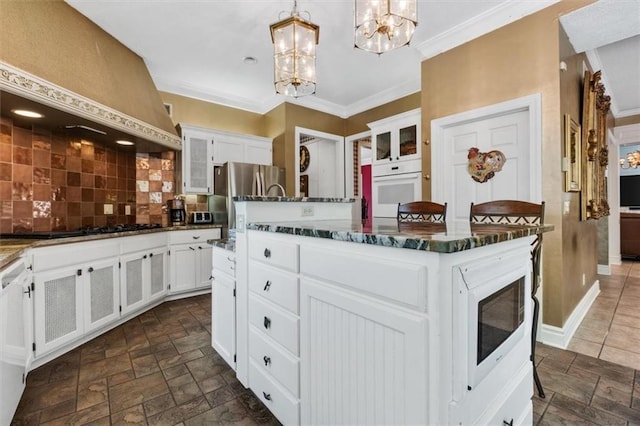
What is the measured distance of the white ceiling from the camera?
99.8 inches

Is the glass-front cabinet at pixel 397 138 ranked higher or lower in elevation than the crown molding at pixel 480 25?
lower

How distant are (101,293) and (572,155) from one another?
14.0 ft

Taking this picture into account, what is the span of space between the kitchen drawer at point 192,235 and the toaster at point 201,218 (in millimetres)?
395

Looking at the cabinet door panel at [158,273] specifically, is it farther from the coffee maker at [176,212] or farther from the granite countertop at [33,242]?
the coffee maker at [176,212]

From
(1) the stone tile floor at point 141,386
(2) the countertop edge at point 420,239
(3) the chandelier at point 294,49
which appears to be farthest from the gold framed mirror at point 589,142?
(1) the stone tile floor at point 141,386

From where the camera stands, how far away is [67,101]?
7.23 feet

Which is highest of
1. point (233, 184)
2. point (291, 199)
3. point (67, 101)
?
point (67, 101)

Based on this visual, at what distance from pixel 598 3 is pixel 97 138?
459 centimetres

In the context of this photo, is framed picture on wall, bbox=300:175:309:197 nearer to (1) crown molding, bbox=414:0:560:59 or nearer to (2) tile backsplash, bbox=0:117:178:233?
(2) tile backsplash, bbox=0:117:178:233

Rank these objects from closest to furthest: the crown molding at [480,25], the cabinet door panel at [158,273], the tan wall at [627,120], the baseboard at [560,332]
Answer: the baseboard at [560,332] → the crown molding at [480,25] → the cabinet door panel at [158,273] → the tan wall at [627,120]

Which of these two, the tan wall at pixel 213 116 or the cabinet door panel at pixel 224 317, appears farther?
the tan wall at pixel 213 116

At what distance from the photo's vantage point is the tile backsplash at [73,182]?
7.79 feet

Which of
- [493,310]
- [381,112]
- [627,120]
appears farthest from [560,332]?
[627,120]

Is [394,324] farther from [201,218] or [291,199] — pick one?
[201,218]
